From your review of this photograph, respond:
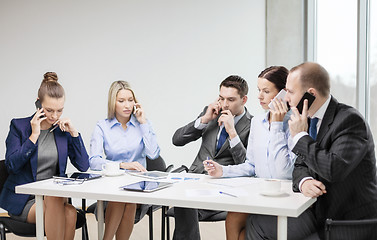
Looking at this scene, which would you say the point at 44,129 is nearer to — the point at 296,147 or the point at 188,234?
the point at 188,234

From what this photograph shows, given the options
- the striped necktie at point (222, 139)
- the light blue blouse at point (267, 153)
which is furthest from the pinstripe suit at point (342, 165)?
the striped necktie at point (222, 139)

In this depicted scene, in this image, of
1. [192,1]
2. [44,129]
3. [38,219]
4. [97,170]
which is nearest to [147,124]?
[97,170]

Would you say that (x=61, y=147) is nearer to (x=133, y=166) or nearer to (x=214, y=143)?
(x=133, y=166)

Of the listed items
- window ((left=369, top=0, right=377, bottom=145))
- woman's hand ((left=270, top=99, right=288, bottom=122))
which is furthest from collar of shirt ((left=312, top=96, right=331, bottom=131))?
window ((left=369, top=0, right=377, bottom=145))

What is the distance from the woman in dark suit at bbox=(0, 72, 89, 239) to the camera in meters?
2.83

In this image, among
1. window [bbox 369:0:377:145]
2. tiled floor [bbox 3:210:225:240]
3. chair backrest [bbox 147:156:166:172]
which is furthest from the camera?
tiled floor [bbox 3:210:225:240]

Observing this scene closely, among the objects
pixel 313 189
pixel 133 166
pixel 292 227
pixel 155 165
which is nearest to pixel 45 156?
pixel 133 166

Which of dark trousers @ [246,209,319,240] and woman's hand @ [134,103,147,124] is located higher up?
woman's hand @ [134,103,147,124]

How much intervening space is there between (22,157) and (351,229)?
2.04 m

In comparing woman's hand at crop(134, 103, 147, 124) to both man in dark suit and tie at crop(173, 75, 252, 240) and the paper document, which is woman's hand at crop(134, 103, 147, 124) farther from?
the paper document

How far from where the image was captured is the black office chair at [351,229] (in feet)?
6.69

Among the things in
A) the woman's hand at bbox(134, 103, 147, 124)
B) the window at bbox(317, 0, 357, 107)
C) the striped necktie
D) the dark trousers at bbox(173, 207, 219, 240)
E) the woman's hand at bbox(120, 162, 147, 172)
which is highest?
the window at bbox(317, 0, 357, 107)

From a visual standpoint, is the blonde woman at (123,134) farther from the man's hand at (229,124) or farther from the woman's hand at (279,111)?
the woman's hand at (279,111)

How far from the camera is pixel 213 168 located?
107 inches
